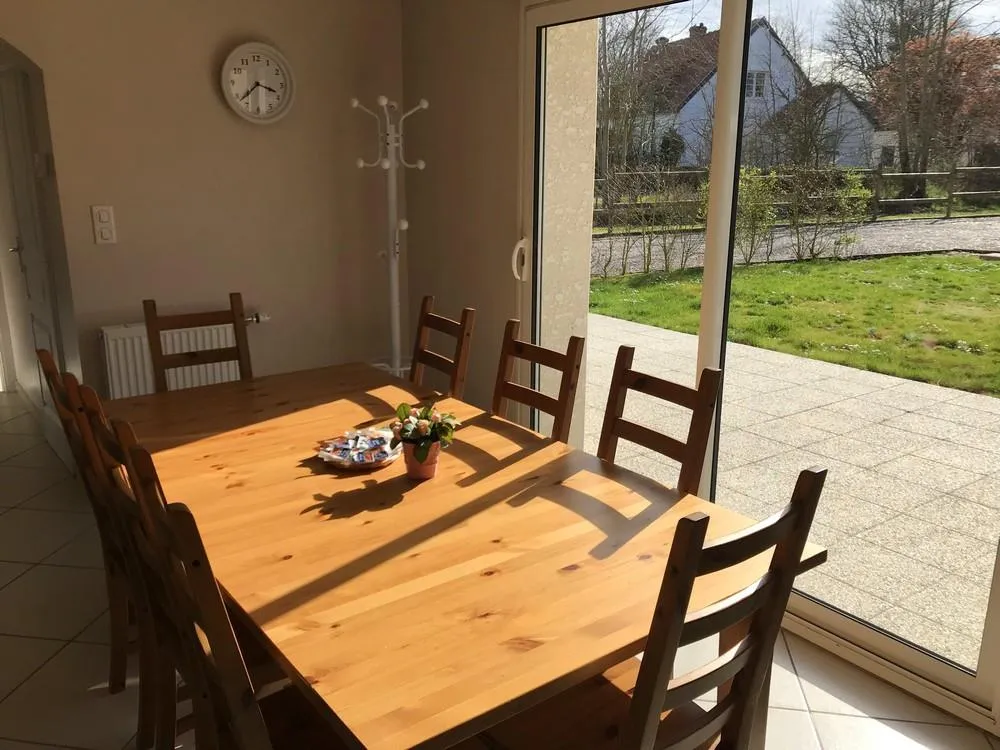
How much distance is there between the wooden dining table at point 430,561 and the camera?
50.4 inches

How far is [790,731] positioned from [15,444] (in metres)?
4.12

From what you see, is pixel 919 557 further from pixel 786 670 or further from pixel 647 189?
pixel 647 189

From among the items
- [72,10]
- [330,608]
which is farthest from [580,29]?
[330,608]

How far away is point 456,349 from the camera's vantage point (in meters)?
2.94

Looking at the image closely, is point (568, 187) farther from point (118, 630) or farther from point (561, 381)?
point (118, 630)

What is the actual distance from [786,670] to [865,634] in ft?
0.89

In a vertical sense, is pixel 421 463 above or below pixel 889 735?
above

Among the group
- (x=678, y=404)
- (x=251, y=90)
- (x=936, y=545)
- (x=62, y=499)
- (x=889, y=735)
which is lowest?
(x=889, y=735)

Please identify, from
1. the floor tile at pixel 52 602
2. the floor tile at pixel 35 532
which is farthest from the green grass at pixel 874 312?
the floor tile at pixel 35 532

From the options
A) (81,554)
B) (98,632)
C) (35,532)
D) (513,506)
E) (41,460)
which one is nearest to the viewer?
(513,506)

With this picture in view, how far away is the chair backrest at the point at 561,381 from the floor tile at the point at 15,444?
3012 millimetres

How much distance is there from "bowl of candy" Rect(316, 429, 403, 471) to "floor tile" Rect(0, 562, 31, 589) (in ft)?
5.47

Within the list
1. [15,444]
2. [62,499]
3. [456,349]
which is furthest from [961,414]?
[15,444]

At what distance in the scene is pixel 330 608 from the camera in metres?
1.49
